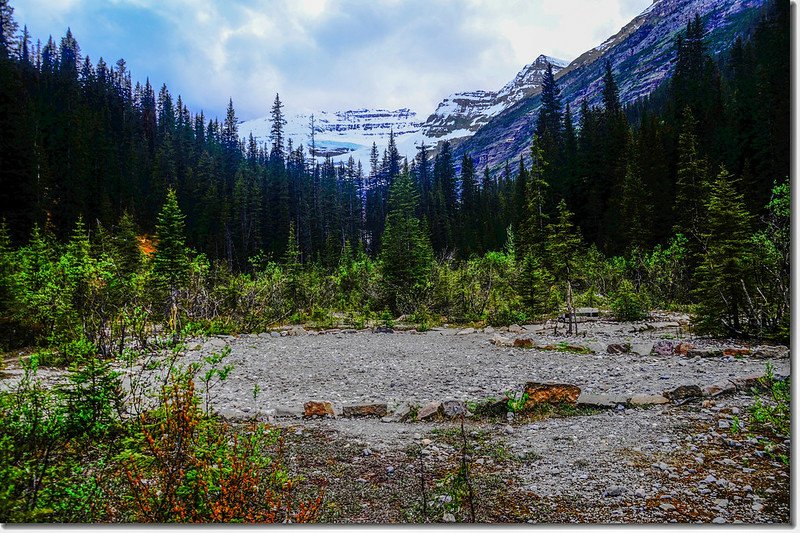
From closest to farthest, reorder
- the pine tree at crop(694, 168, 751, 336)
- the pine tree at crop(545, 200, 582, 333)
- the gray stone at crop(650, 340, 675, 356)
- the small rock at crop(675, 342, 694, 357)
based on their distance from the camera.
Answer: the small rock at crop(675, 342, 694, 357) → the gray stone at crop(650, 340, 675, 356) → the pine tree at crop(694, 168, 751, 336) → the pine tree at crop(545, 200, 582, 333)

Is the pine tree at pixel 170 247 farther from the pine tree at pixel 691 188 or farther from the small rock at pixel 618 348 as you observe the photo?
the pine tree at pixel 691 188

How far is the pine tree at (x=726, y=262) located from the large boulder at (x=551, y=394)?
5752mm

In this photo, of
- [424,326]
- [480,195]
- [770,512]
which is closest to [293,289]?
[424,326]

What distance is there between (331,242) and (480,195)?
29385 mm

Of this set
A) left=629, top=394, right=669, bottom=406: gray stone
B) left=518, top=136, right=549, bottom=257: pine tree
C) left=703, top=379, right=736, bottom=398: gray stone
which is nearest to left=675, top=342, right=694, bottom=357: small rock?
left=703, top=379, right=736, bottom=398: gray stone

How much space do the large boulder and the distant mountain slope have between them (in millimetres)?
109076

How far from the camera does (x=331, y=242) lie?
50188mm

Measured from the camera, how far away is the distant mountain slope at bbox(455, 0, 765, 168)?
10625 cm

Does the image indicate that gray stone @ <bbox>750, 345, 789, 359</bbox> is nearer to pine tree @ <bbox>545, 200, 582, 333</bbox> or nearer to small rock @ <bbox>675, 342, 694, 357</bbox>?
small rock @ <bbox>675, 342, 694, 357</bbox>

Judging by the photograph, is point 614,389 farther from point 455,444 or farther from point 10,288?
point 10,288

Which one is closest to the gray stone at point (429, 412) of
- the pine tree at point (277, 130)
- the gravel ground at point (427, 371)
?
the gravel ground at point (427, 371)

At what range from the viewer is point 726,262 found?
354 inches

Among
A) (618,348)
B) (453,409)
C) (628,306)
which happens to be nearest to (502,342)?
(618,348)

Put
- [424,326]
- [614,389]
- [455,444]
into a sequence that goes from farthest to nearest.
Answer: [424,326], [614,389], [455,444]
